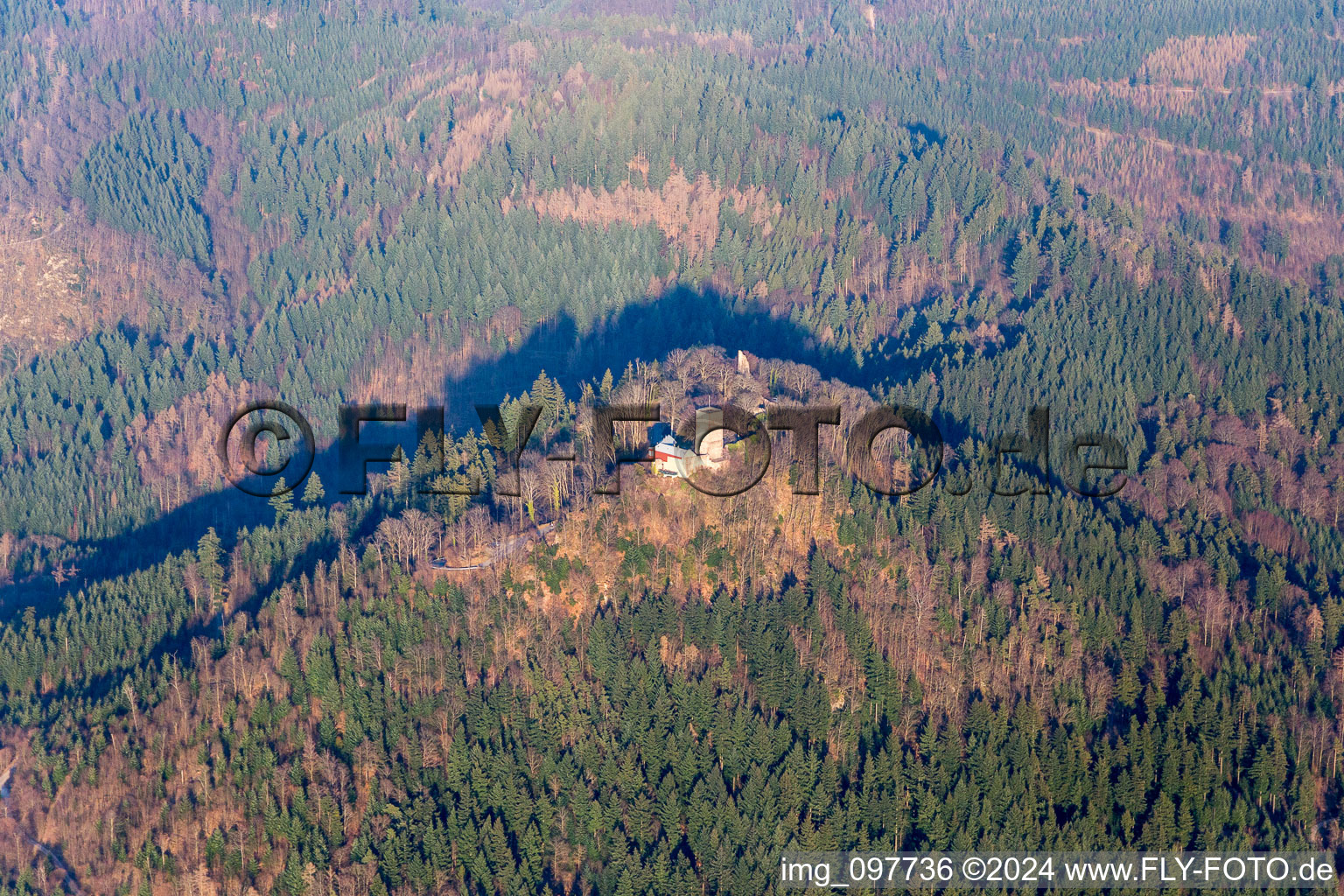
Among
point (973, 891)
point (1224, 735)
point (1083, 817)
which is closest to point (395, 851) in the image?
point (973, 891)

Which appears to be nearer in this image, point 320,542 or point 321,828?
point 321,828

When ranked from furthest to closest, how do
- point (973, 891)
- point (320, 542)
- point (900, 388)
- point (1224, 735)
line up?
point (900, 388)
point (320, 542)
point (1224, 735)
point (973, 891)

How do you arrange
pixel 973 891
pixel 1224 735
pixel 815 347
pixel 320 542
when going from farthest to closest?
1. pixel 815 347
2. pixel 320 542
3. pixel 1224 735
4. pixel 973 891

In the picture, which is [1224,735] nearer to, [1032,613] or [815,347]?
[1032,613]

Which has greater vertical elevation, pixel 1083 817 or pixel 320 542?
pixel 320 542

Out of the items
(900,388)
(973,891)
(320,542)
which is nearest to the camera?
(973,891)

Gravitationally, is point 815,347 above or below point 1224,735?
above

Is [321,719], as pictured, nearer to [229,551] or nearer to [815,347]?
[229,551]

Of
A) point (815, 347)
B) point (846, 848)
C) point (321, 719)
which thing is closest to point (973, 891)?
point (846, 848)

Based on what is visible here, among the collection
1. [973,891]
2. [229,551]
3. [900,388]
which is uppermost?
[900,388]
